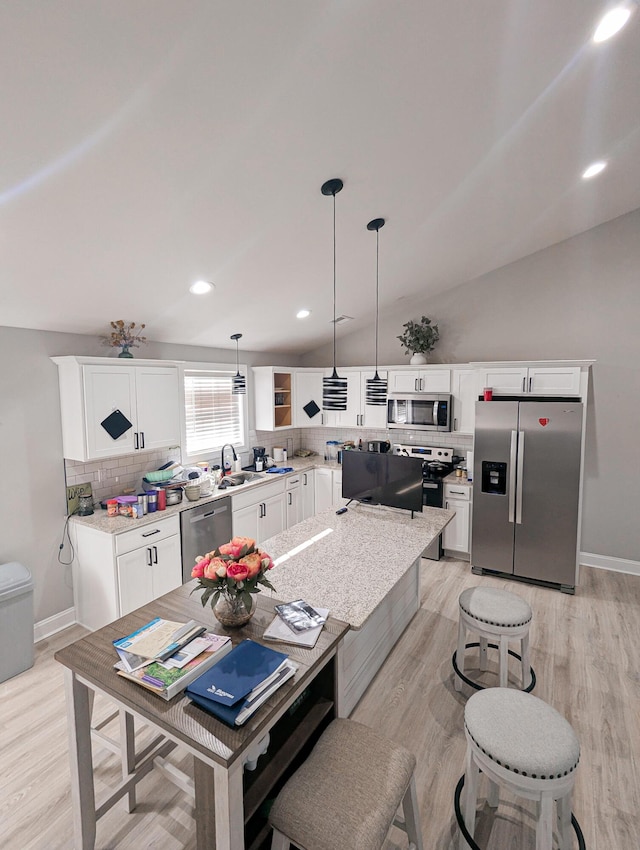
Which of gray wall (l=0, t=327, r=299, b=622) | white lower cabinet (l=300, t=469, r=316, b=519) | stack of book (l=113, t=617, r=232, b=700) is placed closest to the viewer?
stack of book (l=113, t=617, r=232, b=700)

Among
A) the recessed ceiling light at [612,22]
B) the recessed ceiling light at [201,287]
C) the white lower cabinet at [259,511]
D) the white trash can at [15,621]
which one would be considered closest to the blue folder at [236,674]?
the white trash can at [15,621]

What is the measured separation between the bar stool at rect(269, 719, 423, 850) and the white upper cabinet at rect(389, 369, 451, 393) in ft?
12.9

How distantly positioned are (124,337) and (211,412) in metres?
1.58

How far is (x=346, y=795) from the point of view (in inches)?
56.8

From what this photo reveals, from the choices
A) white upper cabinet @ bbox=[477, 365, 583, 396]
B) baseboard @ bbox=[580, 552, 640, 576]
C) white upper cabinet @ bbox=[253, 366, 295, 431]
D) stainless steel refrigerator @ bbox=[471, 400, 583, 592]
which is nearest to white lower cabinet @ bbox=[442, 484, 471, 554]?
stainless steel refrigerator @ bbox=[471, 400, 583, 592]

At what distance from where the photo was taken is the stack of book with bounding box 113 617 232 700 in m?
1.53

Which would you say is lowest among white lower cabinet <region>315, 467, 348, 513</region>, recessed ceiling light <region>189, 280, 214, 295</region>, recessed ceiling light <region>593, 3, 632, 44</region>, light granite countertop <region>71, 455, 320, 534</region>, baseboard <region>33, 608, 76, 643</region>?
baseboard <region>33, 608, 76, 643</region>

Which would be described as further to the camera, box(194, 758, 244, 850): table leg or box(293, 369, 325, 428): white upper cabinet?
box(293, 369, 325, 428): white upper cabinet

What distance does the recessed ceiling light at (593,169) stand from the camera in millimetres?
3092

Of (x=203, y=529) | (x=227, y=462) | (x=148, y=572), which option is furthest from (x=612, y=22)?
(x=227, y=462)

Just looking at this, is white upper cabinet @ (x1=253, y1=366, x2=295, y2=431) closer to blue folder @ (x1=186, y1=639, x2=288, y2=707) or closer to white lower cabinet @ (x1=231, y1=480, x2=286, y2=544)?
white lower cabinet @ (x1=231, y1=480, x2=286, y2=544)

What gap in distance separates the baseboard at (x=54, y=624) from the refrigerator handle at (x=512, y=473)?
4.16 m

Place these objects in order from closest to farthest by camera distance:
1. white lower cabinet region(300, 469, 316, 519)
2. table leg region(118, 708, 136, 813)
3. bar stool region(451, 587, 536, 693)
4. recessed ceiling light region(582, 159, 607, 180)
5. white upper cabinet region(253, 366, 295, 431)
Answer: table leg region(118, 708, 136, 813) → bar stool region(451, 587, 536, 693) → recessed ceiling light region(582, 159, 607, 180) → white upper cabinet region(253, 366, 295, 431) → white lower cabinet region(300, 469, 316, 519)

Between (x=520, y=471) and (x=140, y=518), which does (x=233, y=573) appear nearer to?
(x=140, y=518)
